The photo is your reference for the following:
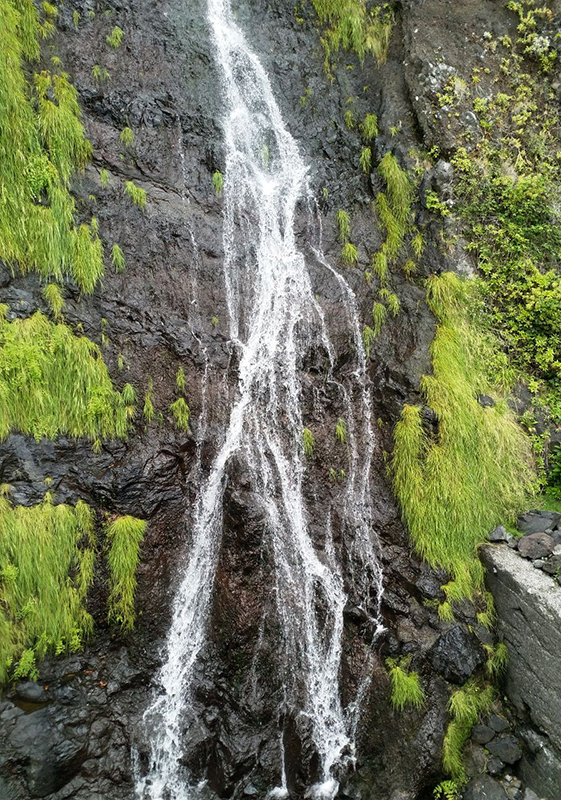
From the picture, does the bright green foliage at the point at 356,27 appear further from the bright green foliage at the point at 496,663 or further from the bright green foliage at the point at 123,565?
the bright green foliage at the point at 496,663

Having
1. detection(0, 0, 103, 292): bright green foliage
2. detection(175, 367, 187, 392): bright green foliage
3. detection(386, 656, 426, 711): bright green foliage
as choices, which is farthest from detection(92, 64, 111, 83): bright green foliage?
detection(386, 656, 426, 711): bright green foliage

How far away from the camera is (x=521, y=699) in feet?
17.6

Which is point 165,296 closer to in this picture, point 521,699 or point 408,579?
point 408,579

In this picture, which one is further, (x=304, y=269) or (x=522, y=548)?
(x=304, y=269)

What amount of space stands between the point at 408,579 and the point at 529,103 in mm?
8668

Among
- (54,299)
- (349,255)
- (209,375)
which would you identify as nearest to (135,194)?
(54,299)

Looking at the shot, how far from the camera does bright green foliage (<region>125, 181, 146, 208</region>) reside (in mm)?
7281

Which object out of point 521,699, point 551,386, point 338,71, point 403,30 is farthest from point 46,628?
point 403,30

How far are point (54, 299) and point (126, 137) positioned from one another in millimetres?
3245

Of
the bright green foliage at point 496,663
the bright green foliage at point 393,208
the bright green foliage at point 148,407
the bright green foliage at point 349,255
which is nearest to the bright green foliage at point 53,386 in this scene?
the bright green foliage at point 148,407

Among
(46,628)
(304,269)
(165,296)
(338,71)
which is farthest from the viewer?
(338,71)

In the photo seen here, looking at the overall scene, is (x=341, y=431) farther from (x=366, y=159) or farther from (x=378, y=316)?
(x=366, y=159)

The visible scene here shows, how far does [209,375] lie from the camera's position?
6.77 metres

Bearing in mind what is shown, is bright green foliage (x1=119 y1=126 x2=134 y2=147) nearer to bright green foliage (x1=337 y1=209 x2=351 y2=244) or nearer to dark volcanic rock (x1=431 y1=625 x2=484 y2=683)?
bright green foliage (x1=337 y1=209 x2=351 y2=244)
